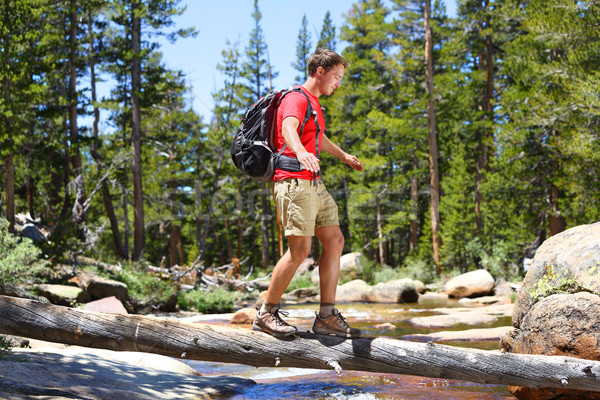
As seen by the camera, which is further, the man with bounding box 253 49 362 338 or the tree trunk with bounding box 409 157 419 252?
the tree trunk with bounding box 409 157 419 252

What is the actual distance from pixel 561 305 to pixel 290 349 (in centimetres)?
268

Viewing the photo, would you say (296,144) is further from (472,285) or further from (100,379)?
(472,285)

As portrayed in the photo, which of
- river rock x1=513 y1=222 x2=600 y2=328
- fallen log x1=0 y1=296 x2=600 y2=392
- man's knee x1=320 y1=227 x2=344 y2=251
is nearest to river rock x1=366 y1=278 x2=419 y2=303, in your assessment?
river rock x1=513 y1=222 x2=600 y2=328

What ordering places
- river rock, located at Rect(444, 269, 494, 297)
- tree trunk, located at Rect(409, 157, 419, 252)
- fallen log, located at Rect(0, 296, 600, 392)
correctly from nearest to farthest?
fallen log, located at Rect(0, 296, 600, 392)
river rock, located at Rect(444, 269, 494, 297)
tree trunk, located at Rect(409, 157, 419, 252)

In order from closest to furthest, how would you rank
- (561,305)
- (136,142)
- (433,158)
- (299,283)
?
(561,305) → (136,142) → (433,158) → (299,283)

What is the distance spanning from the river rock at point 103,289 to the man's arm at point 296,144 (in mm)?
11049

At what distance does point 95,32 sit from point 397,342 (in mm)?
26662

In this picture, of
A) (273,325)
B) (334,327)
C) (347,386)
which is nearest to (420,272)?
(347,386)

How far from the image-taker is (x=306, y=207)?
3.68 m

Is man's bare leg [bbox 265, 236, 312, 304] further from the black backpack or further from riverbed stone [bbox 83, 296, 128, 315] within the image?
riverbed stone [bbox 83, 296, 128, 315]

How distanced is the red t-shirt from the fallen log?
4.20ft

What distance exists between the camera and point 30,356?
4469 millimetres

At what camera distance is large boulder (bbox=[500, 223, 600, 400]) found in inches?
181

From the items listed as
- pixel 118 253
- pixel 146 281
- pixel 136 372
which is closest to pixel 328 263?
pixel 136 372
